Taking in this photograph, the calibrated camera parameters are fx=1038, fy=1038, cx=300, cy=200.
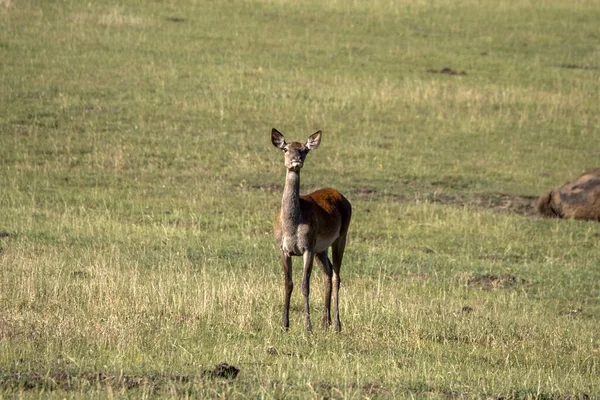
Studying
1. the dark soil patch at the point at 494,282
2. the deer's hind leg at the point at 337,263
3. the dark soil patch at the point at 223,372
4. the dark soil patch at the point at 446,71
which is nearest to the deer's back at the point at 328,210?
the deer's hind leg at the point at 337,263

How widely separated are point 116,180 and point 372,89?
9207 millimetres

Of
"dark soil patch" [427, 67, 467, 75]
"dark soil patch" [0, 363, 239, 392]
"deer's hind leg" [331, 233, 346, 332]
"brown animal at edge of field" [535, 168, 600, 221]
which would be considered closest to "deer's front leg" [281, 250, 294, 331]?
"deer's hind leg" [331, 233, 346, 332]

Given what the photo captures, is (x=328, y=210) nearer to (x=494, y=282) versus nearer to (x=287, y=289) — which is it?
(x=287, y=289)

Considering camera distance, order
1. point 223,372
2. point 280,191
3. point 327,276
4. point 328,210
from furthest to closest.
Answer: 1. point 280,191
2. point 327,276
3. point 328,210
4. point 223,372

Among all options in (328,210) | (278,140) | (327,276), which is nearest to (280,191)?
(327,276)

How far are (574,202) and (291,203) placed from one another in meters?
10.0

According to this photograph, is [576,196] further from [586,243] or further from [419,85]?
[419,85]

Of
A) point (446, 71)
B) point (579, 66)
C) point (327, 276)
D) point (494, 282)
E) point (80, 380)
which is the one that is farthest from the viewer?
point (579, 66)

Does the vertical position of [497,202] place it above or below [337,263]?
below

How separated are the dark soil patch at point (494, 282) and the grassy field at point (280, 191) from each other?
52 millimetres

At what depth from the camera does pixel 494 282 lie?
45.4ft

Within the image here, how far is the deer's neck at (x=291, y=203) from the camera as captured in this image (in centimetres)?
964

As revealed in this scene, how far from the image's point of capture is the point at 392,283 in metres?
13.0

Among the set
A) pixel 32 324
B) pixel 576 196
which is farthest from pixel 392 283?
pixel 576 196
